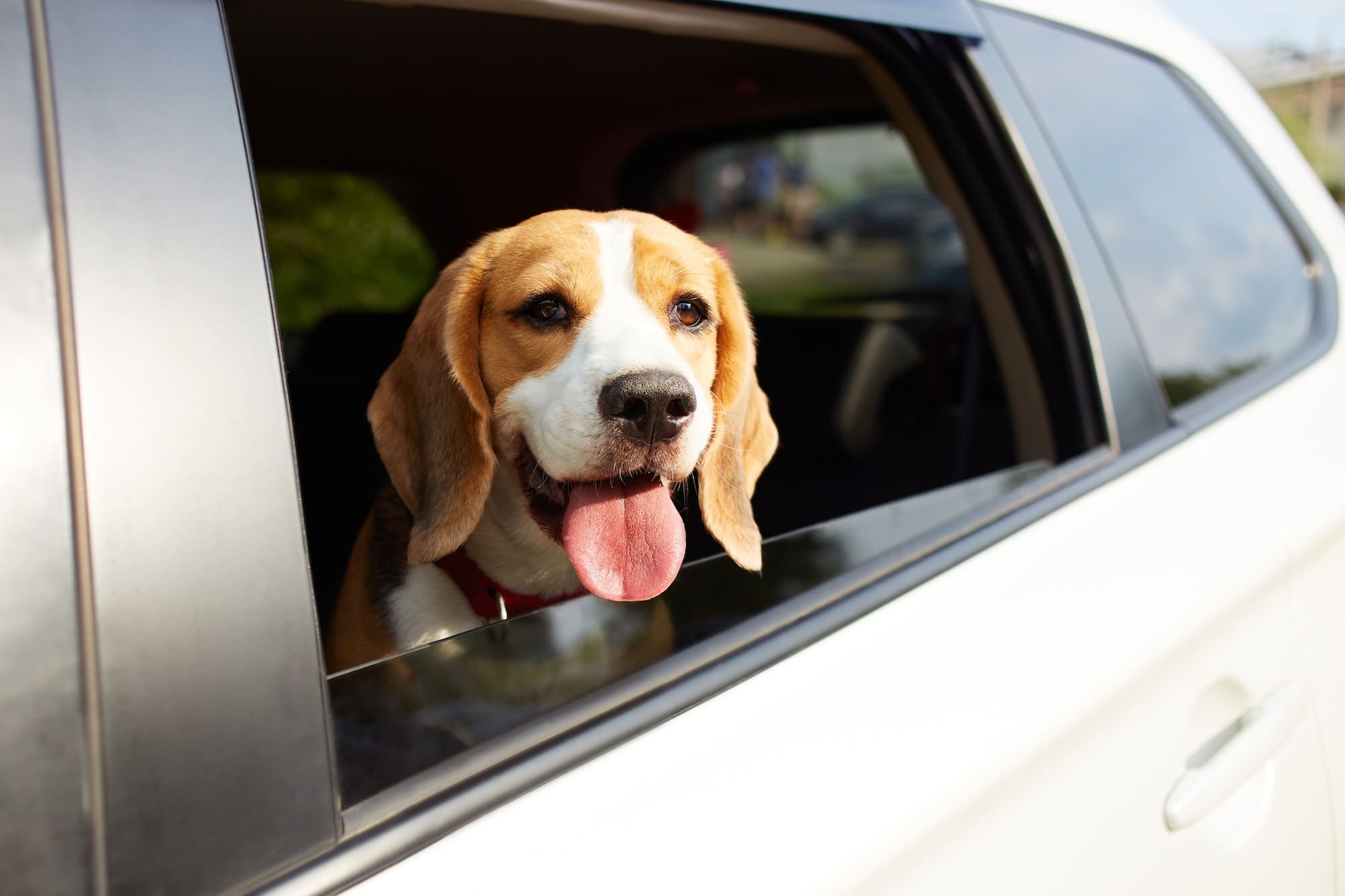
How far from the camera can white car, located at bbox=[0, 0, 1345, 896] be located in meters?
0.81

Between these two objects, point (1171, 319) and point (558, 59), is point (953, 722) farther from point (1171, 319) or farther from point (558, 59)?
point (558, 59)

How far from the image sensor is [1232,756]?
1567 millimetres

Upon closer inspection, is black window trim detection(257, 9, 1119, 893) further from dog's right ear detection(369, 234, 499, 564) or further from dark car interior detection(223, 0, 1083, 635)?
dog's right ear detection(369, 234, 499, 564)

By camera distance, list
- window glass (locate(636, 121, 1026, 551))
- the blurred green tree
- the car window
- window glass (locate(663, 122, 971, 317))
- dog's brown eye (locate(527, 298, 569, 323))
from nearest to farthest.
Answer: the car window → dog's brown eye (locate(527, 298, 569, 323)) → window glass (locate(636, 121, 1026, 551)) → window glass (locate(663, 122, 971, 317)) → the blurred green tree

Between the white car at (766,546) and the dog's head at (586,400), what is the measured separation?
0.37ft

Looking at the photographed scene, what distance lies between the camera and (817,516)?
1.69 m

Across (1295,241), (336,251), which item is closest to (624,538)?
(1295,241)

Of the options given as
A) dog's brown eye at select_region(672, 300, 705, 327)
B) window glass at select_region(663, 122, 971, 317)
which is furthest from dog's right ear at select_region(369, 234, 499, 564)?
window glass at select_region(663, 122, 971, 317)

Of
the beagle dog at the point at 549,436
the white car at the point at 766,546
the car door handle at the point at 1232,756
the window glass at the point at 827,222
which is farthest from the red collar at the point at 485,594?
the window glass at the point at 827,222

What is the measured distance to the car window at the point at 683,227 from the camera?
1145 millimetres

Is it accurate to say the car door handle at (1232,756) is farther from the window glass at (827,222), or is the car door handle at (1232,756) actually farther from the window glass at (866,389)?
the window glass at (827,222)

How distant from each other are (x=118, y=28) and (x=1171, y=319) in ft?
6.64

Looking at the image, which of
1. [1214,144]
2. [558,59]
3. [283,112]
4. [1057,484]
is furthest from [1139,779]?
[283,112]

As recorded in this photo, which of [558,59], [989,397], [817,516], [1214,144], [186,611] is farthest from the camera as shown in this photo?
[558,59]
